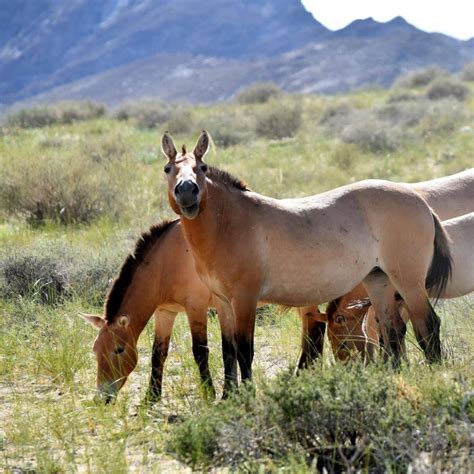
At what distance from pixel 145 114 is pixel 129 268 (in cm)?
2472

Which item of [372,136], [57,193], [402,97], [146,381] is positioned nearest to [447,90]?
[402,97]

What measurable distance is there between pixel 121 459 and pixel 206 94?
6960 cm

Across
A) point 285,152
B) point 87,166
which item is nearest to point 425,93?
point 285,152

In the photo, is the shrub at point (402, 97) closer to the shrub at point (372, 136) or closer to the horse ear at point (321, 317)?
the shrub at point (372, 136)

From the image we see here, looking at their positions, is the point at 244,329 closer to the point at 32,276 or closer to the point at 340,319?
the point at 340,319

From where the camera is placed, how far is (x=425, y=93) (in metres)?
30.2

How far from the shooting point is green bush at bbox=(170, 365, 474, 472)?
4273mm

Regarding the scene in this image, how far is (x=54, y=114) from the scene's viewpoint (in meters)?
31.8

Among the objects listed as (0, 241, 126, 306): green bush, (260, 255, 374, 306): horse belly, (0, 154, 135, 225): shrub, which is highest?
(0, 154, 135, 225): shrub

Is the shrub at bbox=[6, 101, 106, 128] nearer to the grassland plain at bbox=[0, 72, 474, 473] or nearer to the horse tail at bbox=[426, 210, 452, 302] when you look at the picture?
the grassland plain at bbox=[0, 72, 474, 473]

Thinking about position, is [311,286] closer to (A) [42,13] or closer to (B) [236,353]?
(B) [236,353]

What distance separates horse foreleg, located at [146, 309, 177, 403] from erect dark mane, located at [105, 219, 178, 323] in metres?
0.46

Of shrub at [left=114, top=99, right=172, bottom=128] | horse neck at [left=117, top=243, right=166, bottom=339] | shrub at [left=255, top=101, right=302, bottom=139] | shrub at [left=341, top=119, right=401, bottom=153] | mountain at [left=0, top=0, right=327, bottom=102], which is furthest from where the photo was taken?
mountain at [left=0, top=0, right=327, bottom=102]

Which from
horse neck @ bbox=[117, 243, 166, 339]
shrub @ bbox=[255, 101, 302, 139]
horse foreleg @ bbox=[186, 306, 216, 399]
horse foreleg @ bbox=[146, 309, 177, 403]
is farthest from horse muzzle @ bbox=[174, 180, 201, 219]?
shrub @ bbox=[255, 101, 302, 139]
